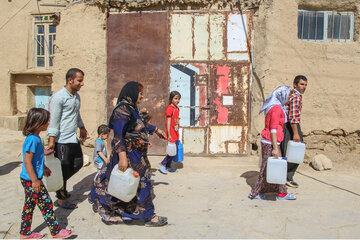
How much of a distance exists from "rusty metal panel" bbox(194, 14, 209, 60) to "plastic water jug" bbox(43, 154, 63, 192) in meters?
3.64

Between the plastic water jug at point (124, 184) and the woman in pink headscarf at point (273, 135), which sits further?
the woman in pink headscarf at point (273, 135)

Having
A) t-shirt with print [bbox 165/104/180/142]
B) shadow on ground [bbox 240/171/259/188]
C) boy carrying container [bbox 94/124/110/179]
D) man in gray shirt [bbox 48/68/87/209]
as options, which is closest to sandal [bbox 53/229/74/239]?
man in gray shirt [bbox 48/68/87/209]

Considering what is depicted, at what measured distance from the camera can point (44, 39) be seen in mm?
10789

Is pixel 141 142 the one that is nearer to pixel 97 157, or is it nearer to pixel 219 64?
pixel 97 157

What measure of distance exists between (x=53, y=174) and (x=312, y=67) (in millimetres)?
4910

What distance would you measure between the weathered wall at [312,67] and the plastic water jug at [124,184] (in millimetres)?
3609

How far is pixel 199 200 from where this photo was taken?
3.68 meters

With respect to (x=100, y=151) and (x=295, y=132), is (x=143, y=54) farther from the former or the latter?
(x=295, y=132)

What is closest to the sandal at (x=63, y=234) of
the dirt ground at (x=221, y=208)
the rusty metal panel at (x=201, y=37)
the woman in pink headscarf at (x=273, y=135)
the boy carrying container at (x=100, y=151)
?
the dirt ground at (x=221, y=208)

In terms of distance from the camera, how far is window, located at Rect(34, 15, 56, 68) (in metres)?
10.6

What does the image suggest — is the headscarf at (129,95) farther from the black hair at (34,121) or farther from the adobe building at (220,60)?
the adobe building at (220,60)

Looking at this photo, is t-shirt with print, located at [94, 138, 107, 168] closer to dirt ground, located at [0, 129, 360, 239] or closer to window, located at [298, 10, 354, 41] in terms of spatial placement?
dirt ground, located at [0, 129, 360, 239]

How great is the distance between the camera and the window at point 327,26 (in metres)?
5.72

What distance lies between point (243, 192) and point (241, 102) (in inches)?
89.5
